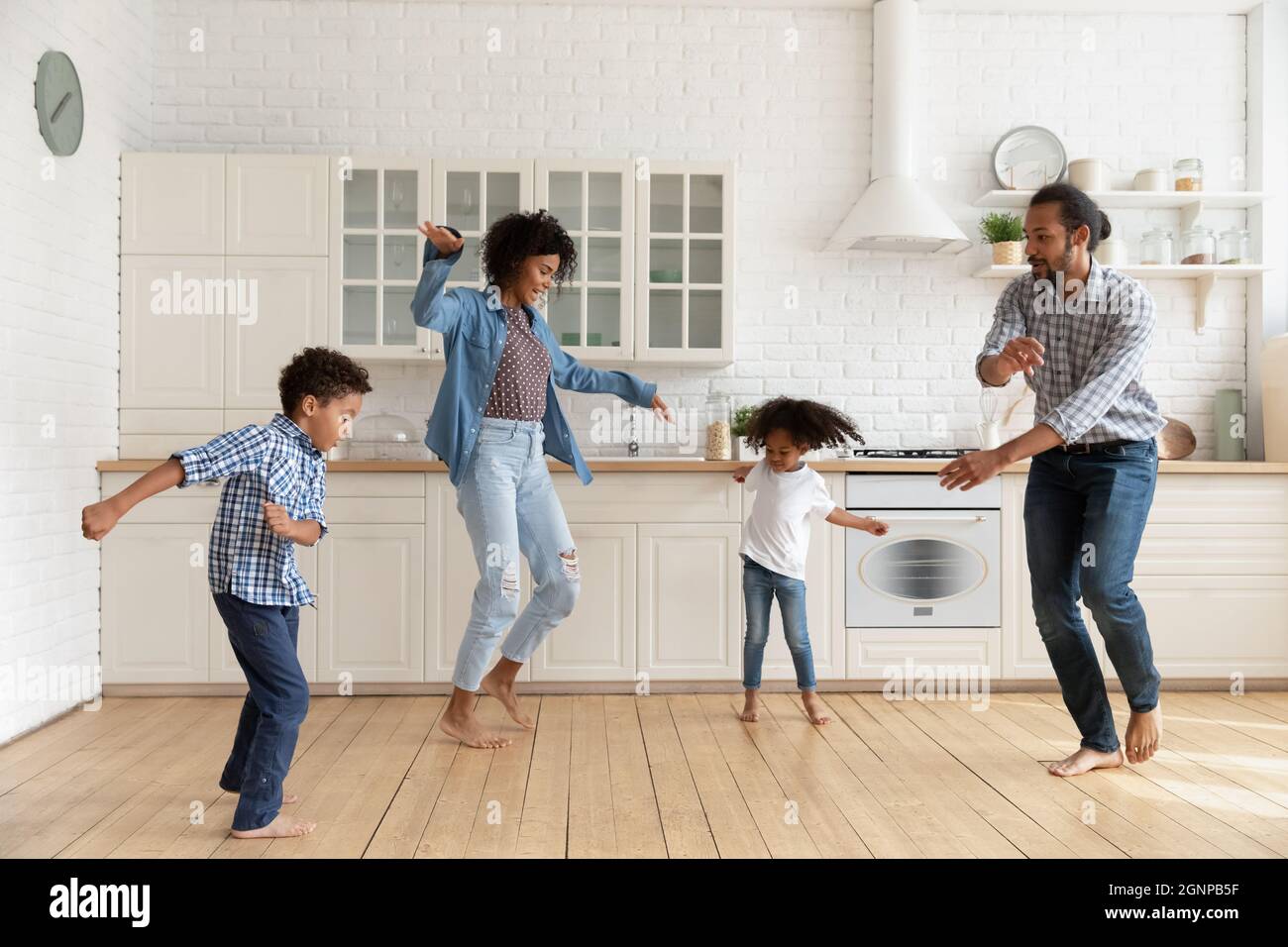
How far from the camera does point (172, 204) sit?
3.94 m

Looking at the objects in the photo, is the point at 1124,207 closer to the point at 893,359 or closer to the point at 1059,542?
the point at 893,359

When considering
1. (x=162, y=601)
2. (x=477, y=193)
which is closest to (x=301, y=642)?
(x=162, y=601)

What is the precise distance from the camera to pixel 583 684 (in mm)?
3812

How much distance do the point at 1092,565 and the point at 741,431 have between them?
1.68 metres

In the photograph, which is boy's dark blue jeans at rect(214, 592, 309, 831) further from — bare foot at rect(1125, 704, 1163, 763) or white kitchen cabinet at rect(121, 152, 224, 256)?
white kitchen cabinet at rect(121, 152, 224, 256)

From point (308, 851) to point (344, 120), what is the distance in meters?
3.17

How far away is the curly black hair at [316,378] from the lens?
7.59 ft

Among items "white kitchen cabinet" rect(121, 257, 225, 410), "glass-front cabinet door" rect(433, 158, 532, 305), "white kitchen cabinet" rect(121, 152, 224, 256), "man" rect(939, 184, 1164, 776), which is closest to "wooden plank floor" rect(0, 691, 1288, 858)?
"man" rect(939, 184, 1164, 776)

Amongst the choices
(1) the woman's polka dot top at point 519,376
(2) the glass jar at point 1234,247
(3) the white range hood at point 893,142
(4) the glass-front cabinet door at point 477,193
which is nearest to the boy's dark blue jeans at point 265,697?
(1) the woman's polka dot top at point 519,376

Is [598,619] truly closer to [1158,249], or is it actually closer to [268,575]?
[268,575]

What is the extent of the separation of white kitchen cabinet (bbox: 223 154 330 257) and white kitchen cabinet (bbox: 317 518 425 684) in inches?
43.2

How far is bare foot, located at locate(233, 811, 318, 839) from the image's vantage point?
7.32 ft
